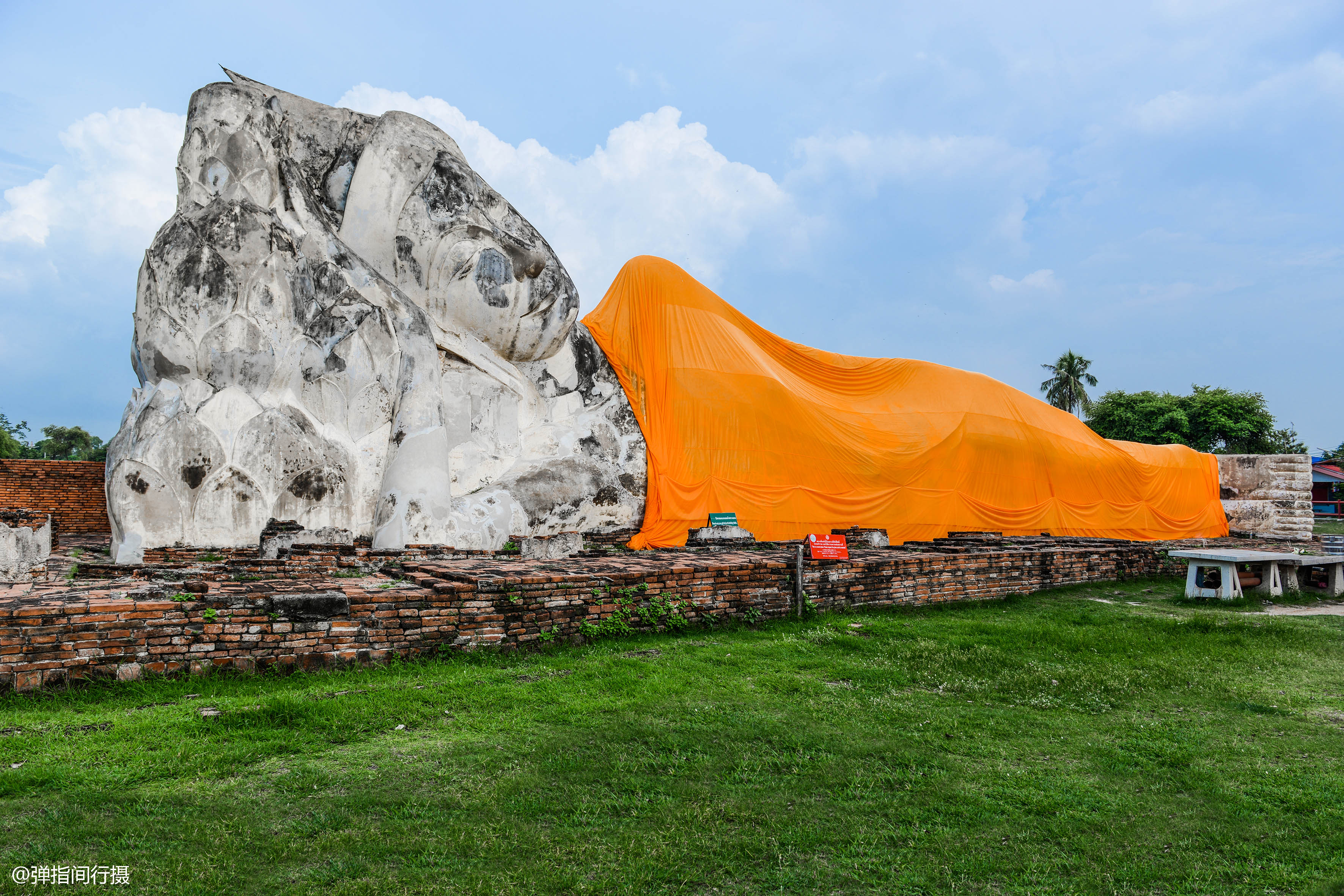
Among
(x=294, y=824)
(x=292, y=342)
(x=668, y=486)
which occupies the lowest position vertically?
(x=294, y=824)

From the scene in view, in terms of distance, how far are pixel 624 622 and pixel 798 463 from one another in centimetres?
797

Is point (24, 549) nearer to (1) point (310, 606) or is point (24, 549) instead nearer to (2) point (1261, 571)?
(1) point (310, 606)

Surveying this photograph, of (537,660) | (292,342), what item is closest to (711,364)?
(292,342)

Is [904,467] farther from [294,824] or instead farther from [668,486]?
[294,824]

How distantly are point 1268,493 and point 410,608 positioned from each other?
19.2 m

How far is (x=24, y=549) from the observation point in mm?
8359

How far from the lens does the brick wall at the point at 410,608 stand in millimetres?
4340

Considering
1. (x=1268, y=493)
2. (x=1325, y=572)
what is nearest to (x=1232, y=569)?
(x=1325, y=572)

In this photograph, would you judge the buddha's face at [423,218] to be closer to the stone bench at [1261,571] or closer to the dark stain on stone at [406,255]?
the dark stain on stone at [406,255]

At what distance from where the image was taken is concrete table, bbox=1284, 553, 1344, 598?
9.62 meters

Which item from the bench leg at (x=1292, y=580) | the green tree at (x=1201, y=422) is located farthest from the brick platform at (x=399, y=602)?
the green tree at (x=1201, y=422)

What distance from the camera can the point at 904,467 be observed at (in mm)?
14797

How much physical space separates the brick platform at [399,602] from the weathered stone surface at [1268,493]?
12.5 meters

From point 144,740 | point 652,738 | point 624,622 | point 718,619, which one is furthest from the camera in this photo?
point 718,619
